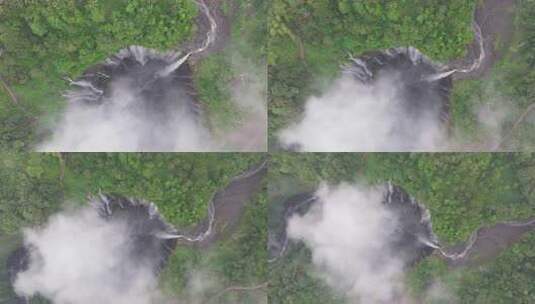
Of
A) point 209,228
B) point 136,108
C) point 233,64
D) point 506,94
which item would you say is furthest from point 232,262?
point 506,94

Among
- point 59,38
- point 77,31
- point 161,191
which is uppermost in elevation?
point 77,31

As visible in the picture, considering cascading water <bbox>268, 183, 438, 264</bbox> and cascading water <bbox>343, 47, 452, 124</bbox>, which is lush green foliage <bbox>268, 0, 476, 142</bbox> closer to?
cascading water <bbox>343, 47, 452, 124</bbox>

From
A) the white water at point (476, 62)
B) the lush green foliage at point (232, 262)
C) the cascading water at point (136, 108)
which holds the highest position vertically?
the white water at point (476, 62)

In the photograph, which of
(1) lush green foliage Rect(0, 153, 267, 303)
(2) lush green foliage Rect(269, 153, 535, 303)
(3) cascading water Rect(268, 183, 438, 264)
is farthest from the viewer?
(3) cascading water Rect(268, 183, 438, 264)

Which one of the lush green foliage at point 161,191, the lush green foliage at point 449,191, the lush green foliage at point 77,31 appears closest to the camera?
the lush green foliage at point 77,31

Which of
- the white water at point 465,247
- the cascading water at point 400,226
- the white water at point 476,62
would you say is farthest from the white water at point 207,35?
the white water at point 465,247

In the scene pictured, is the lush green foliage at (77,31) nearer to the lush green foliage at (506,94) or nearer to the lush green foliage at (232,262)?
the lush green foliage at (232,262)

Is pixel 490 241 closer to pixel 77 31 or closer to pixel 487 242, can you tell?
pixel 487 242

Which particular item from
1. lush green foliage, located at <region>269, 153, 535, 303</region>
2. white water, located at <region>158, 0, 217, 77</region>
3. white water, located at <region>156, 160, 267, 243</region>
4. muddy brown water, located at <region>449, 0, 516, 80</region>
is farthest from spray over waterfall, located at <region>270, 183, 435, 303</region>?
white water, located at <region>158, 0, 217, 77</region>

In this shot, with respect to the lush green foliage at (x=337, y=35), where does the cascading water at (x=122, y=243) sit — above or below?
below
